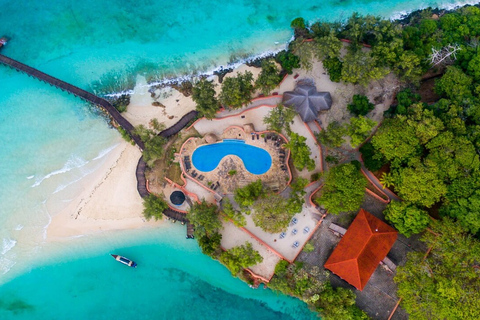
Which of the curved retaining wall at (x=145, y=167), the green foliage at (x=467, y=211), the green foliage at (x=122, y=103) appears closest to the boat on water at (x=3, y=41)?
the green foliage at (x=122, y=103)

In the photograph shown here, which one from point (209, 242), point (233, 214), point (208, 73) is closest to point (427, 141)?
point (233, 214)

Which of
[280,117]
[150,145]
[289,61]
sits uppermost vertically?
[289,61]

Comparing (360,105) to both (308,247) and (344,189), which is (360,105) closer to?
(344,189)

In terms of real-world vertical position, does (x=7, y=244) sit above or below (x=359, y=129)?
below

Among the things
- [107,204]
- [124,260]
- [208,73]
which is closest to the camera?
[124,260]

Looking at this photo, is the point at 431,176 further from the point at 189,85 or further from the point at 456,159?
the point at 189,85

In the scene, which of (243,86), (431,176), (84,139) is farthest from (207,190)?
(431,176)

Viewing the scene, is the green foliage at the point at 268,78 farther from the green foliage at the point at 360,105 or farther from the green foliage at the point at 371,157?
the green foliage at the point at 371,157
